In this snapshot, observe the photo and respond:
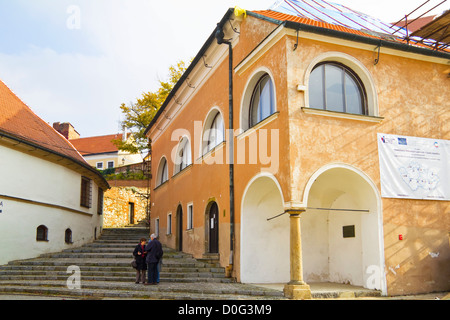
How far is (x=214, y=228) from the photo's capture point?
58.1 ft

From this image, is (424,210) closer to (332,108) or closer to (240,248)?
(332,108)

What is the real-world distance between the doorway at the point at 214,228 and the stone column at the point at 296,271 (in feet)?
19.4

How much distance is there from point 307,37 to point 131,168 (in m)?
35.7

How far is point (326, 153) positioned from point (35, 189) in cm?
1330

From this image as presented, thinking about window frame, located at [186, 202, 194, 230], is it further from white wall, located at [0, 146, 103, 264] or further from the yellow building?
white wall, located at [0, 146, 103, 264]

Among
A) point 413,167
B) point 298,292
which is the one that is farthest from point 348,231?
point 298,292

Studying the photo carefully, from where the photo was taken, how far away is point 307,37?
12852mm

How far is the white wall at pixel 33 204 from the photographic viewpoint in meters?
18.5

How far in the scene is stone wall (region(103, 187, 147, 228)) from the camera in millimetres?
34969

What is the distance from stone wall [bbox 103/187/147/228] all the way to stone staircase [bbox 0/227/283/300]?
44.4 ft

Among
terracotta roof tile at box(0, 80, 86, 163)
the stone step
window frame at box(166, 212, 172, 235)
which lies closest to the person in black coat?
the stone step

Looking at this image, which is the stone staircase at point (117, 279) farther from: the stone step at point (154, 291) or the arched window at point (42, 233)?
the arched window at point (42, 233)

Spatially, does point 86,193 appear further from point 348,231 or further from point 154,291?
point 348,231

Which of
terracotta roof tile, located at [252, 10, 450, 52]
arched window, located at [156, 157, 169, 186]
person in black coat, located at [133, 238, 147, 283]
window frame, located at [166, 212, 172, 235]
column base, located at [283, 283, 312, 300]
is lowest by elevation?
column base, located at [283, 283, 312, 300]
